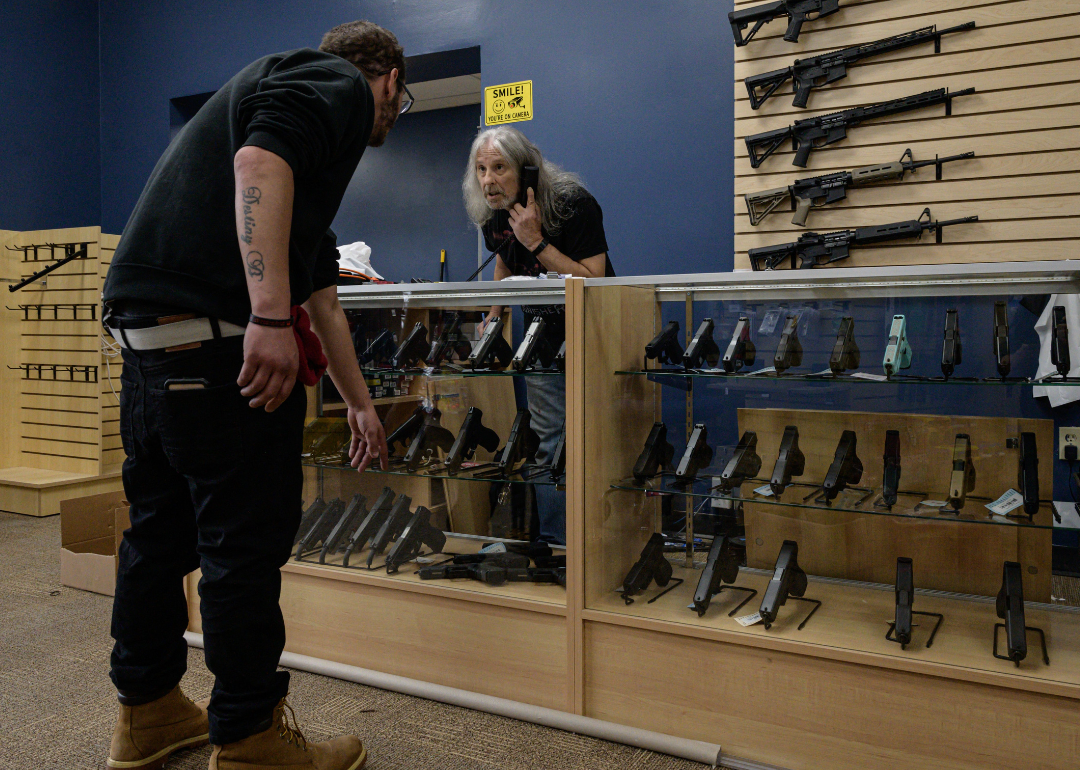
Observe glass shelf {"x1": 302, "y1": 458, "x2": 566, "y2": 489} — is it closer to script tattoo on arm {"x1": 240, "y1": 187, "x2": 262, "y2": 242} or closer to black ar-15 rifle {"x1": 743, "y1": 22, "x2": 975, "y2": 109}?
script tattoo on arm {"x1": 240, "y1": 187, "x2": 262, "y2": 242}

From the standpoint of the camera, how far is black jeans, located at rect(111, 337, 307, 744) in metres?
1.44

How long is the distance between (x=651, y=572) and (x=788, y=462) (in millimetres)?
476

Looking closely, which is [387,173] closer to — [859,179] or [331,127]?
[859,179]

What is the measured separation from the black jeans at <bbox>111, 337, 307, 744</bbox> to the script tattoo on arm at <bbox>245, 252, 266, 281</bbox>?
17cm

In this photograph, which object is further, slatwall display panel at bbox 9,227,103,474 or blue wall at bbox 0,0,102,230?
blue wall at bbox 0,0,102,230

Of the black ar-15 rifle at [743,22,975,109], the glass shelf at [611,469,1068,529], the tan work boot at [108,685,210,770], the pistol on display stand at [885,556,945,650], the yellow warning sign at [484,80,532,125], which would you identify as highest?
the yellow warning sign at [484,80,532,125]

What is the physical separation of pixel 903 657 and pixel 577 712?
806mm

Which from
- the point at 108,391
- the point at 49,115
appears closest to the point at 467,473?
the point at 108,391

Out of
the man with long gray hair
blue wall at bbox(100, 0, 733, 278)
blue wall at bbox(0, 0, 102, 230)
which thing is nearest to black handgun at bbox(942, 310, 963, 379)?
the man with long gray hair

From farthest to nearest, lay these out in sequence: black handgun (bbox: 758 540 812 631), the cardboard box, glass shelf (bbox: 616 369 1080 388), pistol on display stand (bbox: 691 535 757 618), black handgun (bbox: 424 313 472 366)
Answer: the cardboard box, black handgun (bbox: 424 313 472 366), pistol on display stand (bbox: 691 535 757 618), black handgun (bbox: 758 540 812 631), glass shelf (bbox: 616 369 1080 388)

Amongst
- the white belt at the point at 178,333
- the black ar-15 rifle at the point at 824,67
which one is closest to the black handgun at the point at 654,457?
the white belt at the point at 178,333

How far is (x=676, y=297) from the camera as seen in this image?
6.86 feet

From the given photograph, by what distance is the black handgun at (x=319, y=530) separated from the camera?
2.44 meters

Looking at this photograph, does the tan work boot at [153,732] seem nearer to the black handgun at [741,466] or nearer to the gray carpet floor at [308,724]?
the gray carpet floor at [308,724]
